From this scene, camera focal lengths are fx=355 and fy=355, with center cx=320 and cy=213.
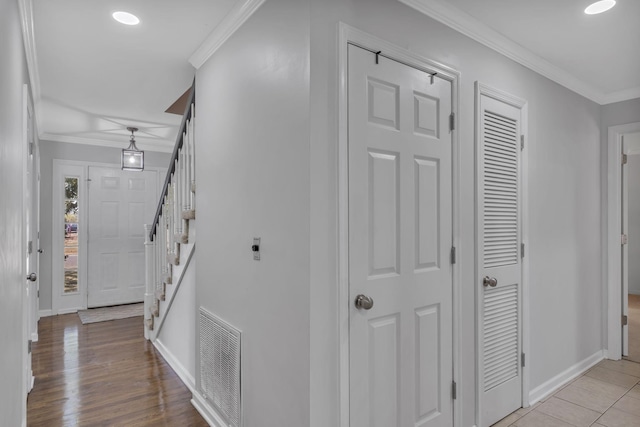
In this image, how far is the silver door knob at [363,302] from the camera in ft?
5.16

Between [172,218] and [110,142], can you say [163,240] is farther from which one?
[110,142]

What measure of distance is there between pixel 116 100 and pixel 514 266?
12.7ft

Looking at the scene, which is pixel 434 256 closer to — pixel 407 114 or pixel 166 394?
pixel 407 114

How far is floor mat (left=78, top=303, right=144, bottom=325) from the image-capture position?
4676 mm

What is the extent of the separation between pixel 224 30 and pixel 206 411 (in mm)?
2430

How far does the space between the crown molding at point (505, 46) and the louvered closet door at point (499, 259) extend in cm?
36

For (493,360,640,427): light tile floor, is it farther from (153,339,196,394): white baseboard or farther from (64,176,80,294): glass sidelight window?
(64,176,80,294): glass sidelight window

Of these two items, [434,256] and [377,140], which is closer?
[377,140]

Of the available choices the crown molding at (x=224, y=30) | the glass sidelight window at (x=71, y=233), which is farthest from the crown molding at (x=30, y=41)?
the glass sidelight window at (x=71, y=233)

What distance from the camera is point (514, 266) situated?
94.1 inches

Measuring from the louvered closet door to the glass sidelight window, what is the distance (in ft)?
17.8

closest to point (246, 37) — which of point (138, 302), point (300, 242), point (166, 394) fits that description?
point (300, 242)

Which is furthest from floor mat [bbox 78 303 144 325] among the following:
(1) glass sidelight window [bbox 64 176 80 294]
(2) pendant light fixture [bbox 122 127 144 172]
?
(2) pendant light fixture [bbox 122 127 144 172]

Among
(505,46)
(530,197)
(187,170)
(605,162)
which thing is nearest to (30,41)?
(187,170)
